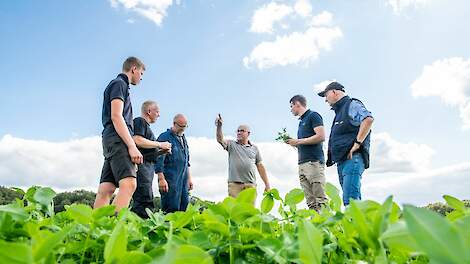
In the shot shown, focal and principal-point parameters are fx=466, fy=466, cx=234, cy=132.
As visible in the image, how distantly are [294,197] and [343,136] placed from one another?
4407mm

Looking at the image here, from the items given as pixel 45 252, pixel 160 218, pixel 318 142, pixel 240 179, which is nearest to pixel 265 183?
pixel 240 179

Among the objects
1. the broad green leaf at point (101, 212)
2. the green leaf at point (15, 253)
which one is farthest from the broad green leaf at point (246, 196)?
the green leaf at point (15, 253)

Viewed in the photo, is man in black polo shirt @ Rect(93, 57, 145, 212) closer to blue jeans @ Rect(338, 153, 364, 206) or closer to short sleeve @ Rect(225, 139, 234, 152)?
blue jeans @ Rect(338, 153, 364, 206)

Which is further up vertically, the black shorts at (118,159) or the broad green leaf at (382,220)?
the black shorts at (118,159)

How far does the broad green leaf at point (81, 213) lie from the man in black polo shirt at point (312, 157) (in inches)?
205

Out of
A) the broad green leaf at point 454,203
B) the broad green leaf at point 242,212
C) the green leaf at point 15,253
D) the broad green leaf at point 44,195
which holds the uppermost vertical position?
the broad green leaf at point 44,195

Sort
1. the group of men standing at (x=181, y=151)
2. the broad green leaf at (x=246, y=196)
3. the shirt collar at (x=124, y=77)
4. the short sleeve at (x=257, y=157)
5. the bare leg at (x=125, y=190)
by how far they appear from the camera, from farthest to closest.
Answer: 1. the short sleeve at (x=257, y=157)
2. the shirt collar at (x=124, y=77)
3. the group of men standing at (x=181, y=151)
4. the bare leg at (x=125, y=190)
5. the broad green leaf at (x=246, y=196)

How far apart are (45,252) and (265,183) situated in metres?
7.24

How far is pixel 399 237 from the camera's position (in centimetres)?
42

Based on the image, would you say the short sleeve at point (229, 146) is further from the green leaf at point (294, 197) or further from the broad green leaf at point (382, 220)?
the broad green leaf at point (382, 220)

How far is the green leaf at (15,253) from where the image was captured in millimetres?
420

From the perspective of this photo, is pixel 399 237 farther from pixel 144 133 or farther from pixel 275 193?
pixel 144 133

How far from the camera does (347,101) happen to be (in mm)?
5457

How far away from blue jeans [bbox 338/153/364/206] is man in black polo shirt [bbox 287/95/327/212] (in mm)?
790
